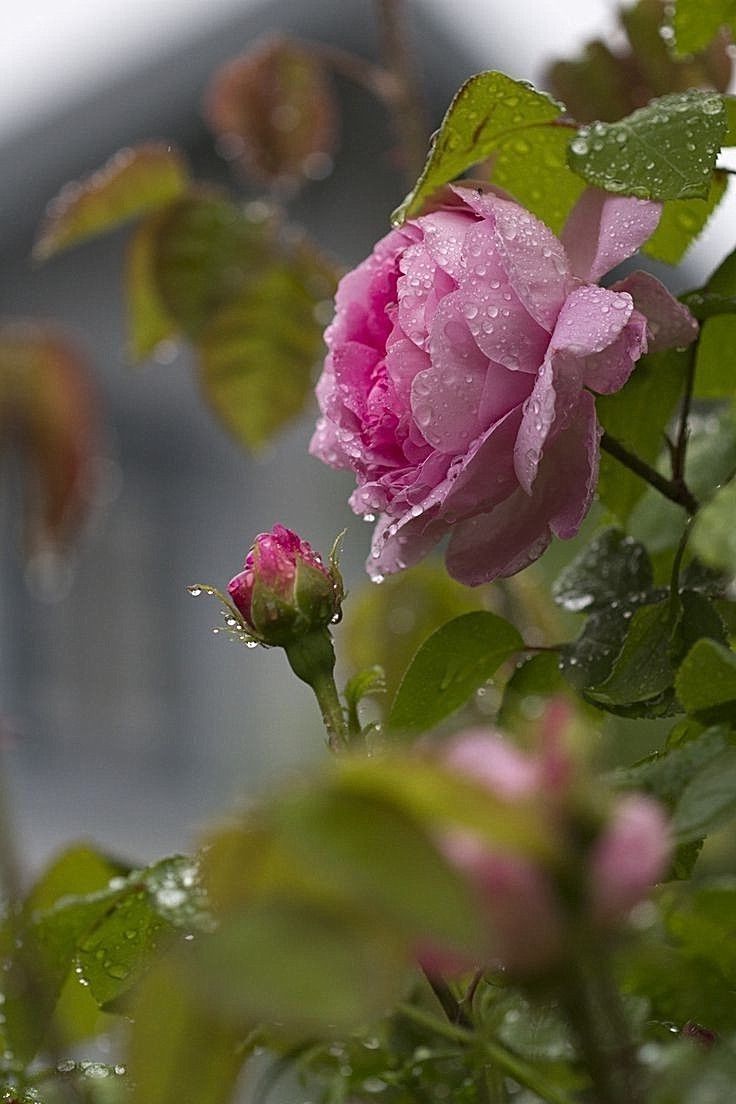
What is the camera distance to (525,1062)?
0.29m

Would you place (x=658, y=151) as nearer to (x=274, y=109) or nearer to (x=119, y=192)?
(x=119, y=192)

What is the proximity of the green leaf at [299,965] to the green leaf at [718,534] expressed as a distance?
4.0 inches

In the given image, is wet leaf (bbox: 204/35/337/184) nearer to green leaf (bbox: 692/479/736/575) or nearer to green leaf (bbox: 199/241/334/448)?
green leaf (bbox: 199/241/334/448)

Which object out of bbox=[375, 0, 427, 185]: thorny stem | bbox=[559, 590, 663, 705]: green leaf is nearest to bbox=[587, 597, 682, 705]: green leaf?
bbox=[559, 590, 663, 705]: green leaf

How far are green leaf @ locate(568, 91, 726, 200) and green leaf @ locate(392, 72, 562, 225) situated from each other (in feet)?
0.09

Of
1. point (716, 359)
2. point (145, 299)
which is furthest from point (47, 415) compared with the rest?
point (716, 359)

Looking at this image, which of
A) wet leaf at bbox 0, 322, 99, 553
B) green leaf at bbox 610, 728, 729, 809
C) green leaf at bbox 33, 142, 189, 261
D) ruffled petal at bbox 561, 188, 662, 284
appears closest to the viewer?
green leaf at bbox 610, 728, 729, 809

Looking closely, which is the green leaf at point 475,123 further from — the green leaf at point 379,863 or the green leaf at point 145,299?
the green leaf at point 145,299

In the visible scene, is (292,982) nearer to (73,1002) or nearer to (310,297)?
(73,1002)

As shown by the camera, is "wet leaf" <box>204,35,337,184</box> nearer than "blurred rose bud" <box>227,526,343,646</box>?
No

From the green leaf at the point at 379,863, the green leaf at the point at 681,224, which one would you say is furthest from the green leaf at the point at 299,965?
the green leaf at the point at 681,224

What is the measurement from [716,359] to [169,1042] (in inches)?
14.0

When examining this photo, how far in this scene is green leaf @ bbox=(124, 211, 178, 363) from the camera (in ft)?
3.14

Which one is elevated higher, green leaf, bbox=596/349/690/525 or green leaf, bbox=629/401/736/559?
green leaf, bbox=596/349/690/525
